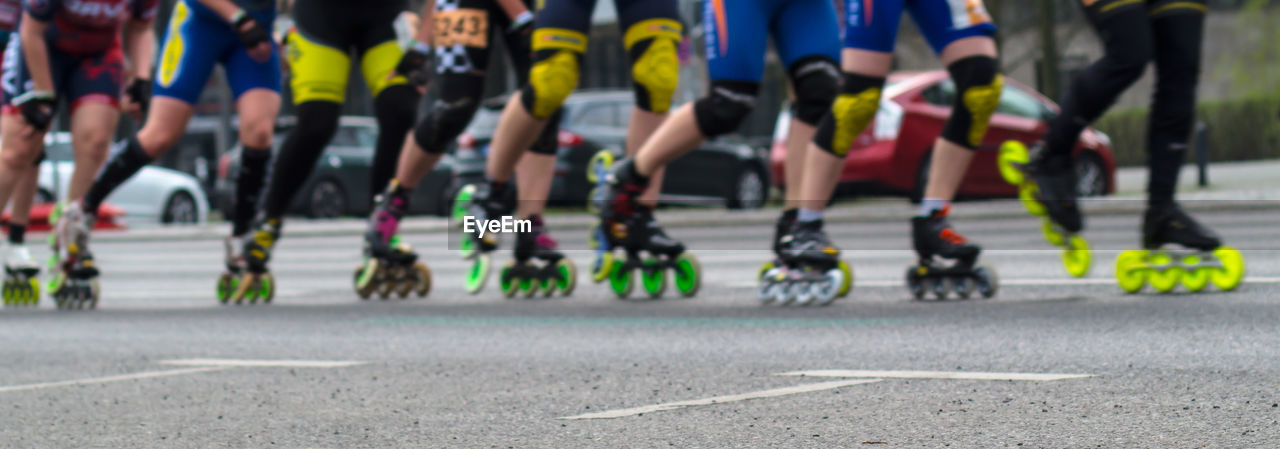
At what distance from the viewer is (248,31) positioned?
7.38 m

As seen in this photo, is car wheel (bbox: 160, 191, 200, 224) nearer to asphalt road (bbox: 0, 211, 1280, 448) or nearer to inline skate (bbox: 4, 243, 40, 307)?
inline skate (bbox: 4, 243, 40, 307)

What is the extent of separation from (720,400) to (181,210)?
19.5 meters

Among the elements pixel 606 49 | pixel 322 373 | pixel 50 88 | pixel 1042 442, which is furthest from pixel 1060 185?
pixel 606 49

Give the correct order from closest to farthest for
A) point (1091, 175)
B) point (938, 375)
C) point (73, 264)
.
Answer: point (938, 375) → point (73, 264) → point (1091, 175)

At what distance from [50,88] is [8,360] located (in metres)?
2.46

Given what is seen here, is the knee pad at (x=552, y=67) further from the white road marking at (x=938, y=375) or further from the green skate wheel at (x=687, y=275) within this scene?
the white road marking at (x=938, y=375)

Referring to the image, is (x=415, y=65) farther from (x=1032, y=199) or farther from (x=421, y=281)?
(x=1032, y=199)

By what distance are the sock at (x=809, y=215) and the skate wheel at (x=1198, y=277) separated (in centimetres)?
120

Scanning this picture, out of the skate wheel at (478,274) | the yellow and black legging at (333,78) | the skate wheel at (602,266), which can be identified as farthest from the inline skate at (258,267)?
the skate wheel at (602,266)

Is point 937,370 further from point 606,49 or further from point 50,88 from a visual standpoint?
point 606,49

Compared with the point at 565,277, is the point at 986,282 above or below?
above

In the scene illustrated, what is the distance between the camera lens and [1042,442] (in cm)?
326

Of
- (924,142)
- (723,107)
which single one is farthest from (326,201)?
(723,107)

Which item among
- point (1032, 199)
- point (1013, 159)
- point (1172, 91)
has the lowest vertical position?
point (1032, 199)
